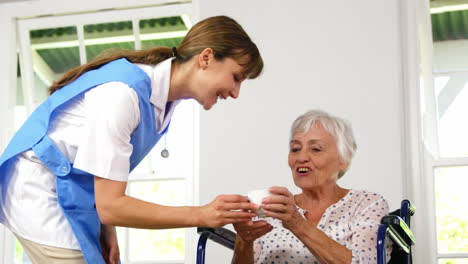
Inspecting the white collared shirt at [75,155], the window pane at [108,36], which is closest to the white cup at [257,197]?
the white collared shirt at [75,155]

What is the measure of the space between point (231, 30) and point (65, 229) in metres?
0.66

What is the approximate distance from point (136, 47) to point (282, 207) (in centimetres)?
241

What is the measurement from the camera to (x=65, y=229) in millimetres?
1734

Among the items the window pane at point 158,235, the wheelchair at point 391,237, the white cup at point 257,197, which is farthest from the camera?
the window pane at point 158,235

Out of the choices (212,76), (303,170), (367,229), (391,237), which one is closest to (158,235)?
(303,170)

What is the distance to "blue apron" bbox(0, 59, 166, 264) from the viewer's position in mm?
1727

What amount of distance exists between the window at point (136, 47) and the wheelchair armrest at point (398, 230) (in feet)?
5.36

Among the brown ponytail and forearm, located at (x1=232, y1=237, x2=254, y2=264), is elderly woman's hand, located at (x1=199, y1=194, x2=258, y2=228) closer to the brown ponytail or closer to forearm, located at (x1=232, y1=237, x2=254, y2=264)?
the brown ponytail

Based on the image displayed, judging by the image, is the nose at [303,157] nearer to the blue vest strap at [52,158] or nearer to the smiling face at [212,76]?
the smiling face at [212,76]

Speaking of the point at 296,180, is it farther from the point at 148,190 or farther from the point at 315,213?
the point at 148,190

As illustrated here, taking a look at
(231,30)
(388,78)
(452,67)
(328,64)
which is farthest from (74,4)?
(231,30)

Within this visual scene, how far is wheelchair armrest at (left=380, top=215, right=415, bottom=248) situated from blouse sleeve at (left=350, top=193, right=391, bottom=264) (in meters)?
0.07

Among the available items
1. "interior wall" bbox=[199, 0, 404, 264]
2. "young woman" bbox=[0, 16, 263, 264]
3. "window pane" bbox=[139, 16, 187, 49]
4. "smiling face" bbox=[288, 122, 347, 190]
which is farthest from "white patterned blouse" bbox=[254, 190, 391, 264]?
"window pane" bbox=[139, 16, 187, 49]

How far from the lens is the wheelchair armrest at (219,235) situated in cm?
239
